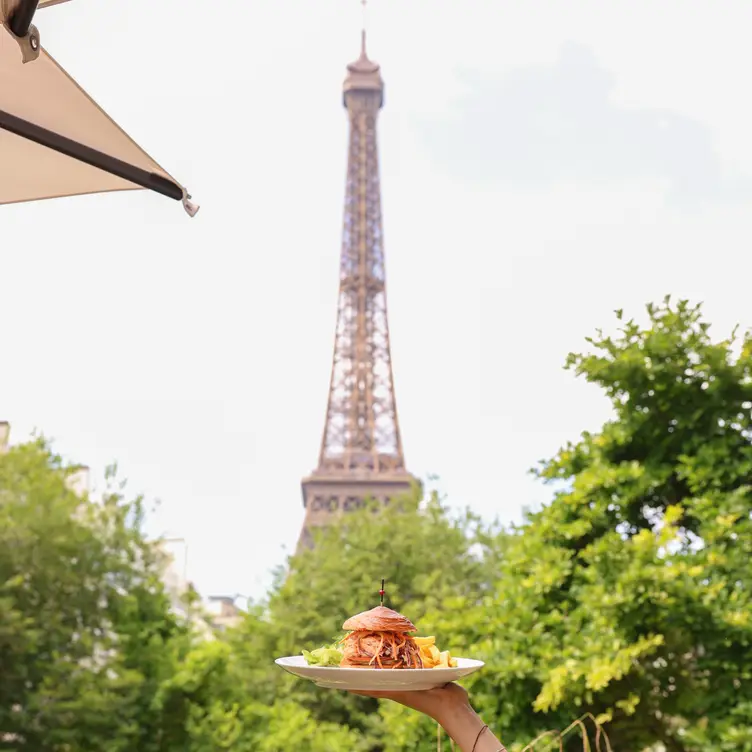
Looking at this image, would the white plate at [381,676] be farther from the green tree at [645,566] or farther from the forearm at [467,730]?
the green tree at [645,566]

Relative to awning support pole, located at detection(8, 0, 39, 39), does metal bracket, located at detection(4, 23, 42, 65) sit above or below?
above

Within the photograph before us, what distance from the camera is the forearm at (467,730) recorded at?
1.53 metres

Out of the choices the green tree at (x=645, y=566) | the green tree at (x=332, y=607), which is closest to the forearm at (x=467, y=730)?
the green tree at (x=645, y=566)

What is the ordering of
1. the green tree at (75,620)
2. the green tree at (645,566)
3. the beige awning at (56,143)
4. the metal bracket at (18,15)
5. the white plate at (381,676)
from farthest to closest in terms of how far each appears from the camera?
the green tree at (75,620)
the green tree at (645,566)
the beige awning at (56,143)
the white plate at (381,676)
the metal bracket at (18,15)

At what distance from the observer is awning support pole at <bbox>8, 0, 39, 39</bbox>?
1.39 meters

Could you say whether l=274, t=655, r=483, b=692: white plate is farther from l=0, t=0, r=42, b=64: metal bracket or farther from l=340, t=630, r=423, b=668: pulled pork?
l=0, t=0, r=42, b=64: metal bracket

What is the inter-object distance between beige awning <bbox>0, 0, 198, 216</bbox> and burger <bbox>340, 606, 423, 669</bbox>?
1289mm

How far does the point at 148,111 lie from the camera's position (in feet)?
38.3

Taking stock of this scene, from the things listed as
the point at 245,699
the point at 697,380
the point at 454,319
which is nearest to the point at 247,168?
the point at 454,319

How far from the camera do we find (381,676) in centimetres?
170

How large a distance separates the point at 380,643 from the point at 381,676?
0.45 ft

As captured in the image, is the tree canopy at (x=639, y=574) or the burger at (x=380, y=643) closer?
the burger at (x=380, y=643)

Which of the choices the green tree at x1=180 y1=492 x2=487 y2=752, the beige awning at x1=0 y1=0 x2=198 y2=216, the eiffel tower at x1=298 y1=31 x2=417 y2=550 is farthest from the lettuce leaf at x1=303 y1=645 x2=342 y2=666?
the eiffel tower at x1=298 y1=31 x2=417 y2=550

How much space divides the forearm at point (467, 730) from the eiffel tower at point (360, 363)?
24.9 meters
